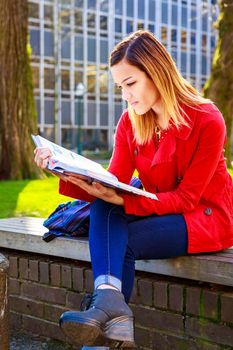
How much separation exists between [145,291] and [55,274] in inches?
27.3

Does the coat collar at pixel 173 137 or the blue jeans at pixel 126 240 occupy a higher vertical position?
the coat collar at pixel 173 137

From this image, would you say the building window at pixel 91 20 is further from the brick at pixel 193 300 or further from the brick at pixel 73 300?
the brick at pixel 193 300

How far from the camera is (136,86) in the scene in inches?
119

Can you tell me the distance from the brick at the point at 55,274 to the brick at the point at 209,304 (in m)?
1.02

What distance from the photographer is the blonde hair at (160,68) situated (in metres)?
2.99

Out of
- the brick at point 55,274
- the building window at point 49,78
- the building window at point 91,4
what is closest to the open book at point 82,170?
the brick at point 55,274

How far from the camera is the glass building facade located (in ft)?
165

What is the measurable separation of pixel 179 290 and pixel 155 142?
2.48 ft

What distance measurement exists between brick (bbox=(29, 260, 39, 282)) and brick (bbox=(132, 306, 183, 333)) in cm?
78

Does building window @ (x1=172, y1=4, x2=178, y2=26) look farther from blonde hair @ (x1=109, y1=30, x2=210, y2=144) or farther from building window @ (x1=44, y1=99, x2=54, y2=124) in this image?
blonde hair @ (x1=109, y1=30, x2=210, y2=144)

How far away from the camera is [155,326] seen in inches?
129

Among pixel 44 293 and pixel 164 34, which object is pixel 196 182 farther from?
pixel 164 34

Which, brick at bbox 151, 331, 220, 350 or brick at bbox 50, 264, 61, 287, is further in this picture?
brick at bbox 50, 264, 61, 287

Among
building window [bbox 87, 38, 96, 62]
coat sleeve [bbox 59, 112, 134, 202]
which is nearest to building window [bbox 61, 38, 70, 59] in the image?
building window [bbox 87, 38, 96, 62]
